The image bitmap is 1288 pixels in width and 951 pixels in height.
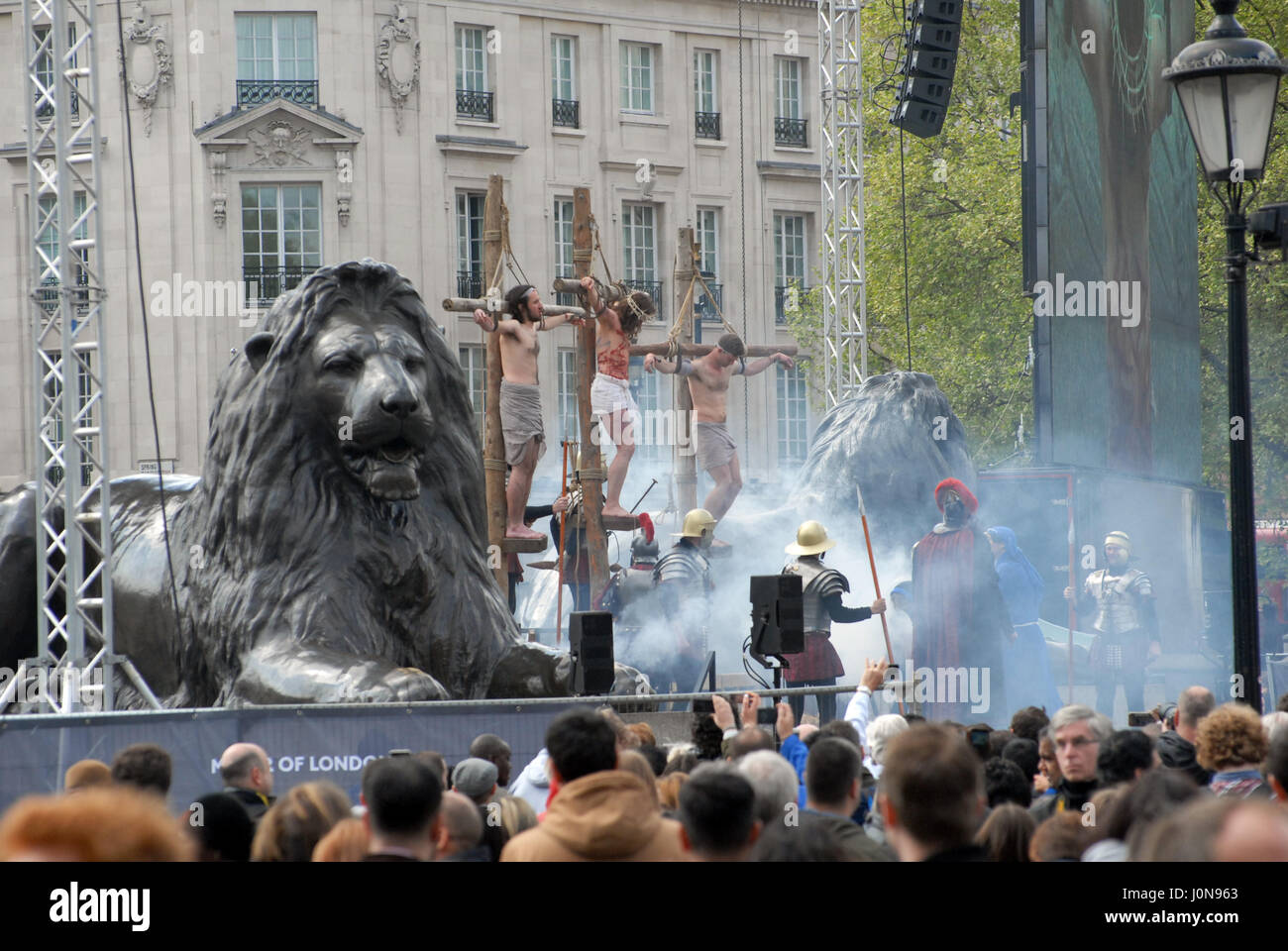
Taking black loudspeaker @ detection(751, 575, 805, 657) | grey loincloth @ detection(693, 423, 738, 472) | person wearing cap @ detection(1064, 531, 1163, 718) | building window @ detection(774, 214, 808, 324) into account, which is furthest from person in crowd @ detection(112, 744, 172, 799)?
building window @ detection(774, 214, 808, 324)

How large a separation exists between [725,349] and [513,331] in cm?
318

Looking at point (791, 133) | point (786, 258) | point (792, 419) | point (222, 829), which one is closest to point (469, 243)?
point (786, 258)

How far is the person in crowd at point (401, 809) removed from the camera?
13.0ft

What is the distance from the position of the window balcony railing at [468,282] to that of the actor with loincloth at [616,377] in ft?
53.5

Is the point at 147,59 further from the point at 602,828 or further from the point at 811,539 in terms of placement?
the point at 602,828

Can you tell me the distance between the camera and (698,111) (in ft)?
123

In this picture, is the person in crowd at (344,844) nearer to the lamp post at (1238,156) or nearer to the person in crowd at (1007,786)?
the person in crowd at (1007,786)

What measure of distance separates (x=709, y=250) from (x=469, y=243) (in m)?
5.24

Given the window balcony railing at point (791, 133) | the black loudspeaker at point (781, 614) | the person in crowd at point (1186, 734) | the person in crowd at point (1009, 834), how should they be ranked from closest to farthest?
the person in crowd at point (1009, 834) → the person in crowd at point (1186, 734) → the black loudspeaker at point (781, 614) → the window balcony railing at point (791, 133)

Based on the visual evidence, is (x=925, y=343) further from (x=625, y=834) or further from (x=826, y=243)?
(x=625, y=834)

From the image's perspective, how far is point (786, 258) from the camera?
3862 cm

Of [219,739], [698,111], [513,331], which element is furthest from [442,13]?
[219,739]

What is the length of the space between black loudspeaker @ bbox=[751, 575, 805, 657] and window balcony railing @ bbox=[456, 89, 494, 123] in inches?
1038

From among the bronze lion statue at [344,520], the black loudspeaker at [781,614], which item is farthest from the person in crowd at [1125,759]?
the black loudspeaker at [781,614]
